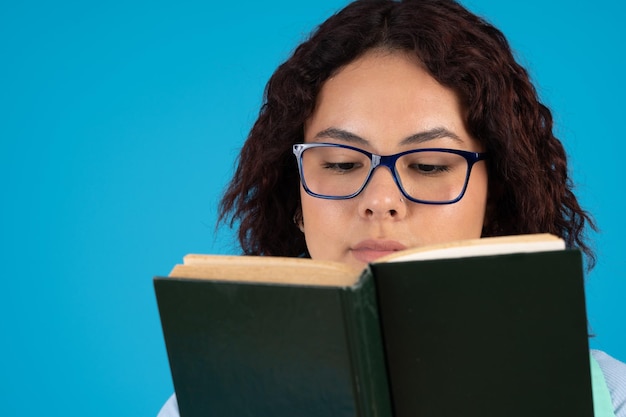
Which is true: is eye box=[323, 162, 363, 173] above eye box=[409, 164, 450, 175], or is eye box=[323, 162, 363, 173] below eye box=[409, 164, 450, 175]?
above

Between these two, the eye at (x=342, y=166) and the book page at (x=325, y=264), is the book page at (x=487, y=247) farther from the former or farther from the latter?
the eye at (x=342, y=166)

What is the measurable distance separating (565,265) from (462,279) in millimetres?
99

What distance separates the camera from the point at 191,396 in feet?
2.72

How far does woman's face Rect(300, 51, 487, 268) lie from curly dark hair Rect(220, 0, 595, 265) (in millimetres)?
46

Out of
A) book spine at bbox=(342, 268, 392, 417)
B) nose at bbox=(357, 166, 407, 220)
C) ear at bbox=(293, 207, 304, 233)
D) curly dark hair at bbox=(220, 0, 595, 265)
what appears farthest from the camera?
ear at bbox=(293, 207, 304, 233)

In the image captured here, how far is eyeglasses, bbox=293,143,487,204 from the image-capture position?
1175 mm

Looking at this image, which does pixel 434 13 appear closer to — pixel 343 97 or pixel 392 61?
pixel 392 61

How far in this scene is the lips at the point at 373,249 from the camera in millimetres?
1150

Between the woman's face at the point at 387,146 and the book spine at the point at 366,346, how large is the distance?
44cm

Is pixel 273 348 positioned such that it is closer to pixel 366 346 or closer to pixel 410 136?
pixel 366 346

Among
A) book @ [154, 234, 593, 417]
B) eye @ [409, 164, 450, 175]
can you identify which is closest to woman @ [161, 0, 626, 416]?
eye @ [409, 164, 450, 175]

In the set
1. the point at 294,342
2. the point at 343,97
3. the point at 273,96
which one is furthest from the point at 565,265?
the point at 273,96

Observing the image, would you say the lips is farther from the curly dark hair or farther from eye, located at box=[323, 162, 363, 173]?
the curly dark hair

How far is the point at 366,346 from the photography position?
2.26 feet
